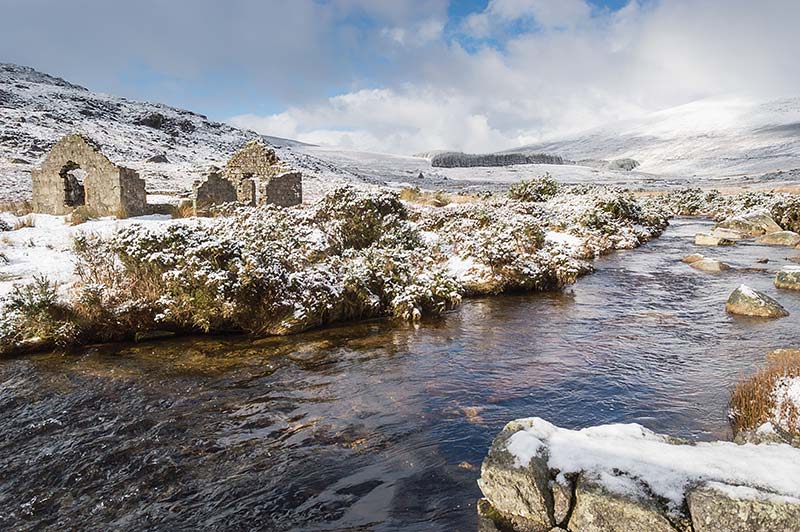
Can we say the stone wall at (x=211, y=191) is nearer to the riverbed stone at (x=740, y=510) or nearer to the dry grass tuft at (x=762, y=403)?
the dry grass tuft at (x=762, y=403)

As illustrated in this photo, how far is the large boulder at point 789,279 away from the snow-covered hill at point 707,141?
294 ft

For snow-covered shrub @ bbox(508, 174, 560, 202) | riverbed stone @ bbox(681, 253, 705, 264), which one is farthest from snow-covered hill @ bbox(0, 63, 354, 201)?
riverbed stone @ bbox(681, 253, 705, 264)

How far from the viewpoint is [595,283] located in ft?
52.9

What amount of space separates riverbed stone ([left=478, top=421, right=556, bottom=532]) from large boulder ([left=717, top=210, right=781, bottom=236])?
28640 mm

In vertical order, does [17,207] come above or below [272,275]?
above

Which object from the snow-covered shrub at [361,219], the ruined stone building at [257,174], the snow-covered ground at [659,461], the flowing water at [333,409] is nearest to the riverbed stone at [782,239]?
the flowing water at [333,409]

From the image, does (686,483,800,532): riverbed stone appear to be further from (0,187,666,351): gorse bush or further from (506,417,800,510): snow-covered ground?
(0,187,666,351): gorse bush

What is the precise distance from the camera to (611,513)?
4008mm

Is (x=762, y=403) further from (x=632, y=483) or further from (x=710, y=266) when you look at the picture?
(x=710, y=266)

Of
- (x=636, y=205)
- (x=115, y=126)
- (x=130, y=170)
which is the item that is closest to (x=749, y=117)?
(x=636, y=205)

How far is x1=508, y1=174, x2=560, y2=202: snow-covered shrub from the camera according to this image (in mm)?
35781

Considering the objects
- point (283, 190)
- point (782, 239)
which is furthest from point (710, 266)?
point (283, 190)

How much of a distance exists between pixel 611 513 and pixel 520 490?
74 centimetres

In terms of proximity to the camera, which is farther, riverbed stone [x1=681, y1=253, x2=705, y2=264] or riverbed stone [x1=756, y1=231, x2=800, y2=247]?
riverbed stone [x1=756, y1=231, x2=800, y2=247]
